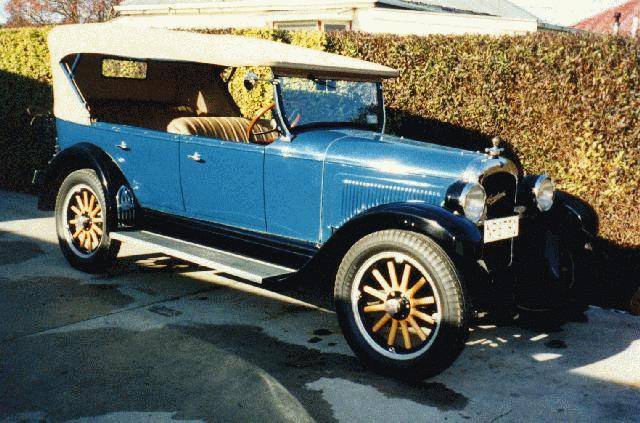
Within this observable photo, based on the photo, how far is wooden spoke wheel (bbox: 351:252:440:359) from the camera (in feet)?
11.4

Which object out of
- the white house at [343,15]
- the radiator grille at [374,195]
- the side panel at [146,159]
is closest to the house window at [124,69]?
the side panel at [146,159]

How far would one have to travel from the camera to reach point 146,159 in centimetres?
503

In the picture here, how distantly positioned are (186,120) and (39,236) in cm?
264

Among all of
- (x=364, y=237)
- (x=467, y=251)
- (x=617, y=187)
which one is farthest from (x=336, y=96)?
(x=617, y=187)

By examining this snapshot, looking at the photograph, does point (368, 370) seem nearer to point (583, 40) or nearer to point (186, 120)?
point (186, 120)

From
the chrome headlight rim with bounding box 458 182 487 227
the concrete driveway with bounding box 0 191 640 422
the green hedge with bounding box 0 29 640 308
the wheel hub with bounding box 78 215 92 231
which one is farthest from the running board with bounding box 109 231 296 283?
the green hedge with bounding box 0 29 640 308

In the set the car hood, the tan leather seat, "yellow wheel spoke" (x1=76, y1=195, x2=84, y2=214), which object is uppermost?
the tan leather seat

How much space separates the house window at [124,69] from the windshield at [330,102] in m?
2.31

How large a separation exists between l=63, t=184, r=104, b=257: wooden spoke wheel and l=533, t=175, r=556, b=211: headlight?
135 inches

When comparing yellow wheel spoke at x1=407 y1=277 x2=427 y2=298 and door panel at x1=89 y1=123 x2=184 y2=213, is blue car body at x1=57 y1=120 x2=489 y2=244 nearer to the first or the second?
door panel at x1=89 y1=123 x2=184 y2=213

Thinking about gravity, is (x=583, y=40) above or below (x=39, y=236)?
above

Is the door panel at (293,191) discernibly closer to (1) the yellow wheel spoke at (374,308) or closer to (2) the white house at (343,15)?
(1) the yellow wheel spoke at (374,308)

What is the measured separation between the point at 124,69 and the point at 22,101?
14.0 feet

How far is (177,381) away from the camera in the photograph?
135 inches
